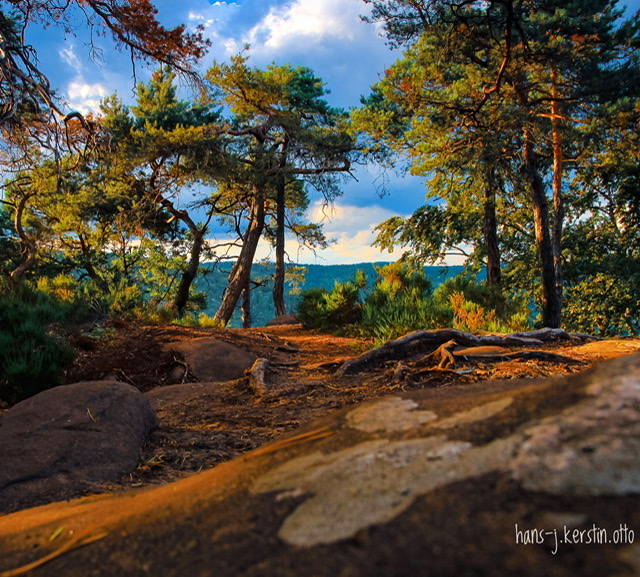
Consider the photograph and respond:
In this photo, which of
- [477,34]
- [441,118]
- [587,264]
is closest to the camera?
[477,34]

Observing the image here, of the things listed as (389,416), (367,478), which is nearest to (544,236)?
(389,416)

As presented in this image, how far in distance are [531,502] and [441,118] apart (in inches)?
472

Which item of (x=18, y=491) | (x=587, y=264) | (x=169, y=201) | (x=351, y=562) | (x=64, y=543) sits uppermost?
(x=169, y=201)

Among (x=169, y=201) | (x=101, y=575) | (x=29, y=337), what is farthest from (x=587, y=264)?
(x=101, y=575)

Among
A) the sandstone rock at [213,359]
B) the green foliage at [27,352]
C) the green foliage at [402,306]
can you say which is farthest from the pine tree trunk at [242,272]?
the green foliage at [27,352]

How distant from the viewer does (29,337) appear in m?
5.45

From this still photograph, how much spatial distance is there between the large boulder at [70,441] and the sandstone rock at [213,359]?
277 cm

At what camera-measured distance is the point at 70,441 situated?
108 inches

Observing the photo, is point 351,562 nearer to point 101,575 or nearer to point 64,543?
point 101,575

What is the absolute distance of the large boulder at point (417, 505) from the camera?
711mm

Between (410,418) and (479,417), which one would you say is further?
(410,418)

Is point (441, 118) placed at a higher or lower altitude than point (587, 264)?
higher

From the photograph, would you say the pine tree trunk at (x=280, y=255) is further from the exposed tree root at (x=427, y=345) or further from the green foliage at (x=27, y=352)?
the exposed tree root at (x=427, y=345)

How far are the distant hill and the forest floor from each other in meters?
5.71
